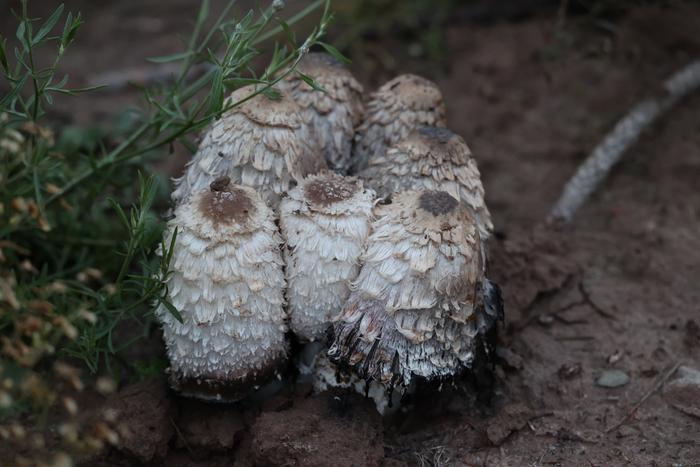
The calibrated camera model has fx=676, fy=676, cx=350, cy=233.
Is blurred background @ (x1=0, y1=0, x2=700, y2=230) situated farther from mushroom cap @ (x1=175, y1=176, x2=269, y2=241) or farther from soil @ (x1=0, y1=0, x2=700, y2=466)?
mushroom cap @ (x1=175, y1=176, x2=269, y2=241)

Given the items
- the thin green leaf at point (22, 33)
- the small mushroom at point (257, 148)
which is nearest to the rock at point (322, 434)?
the small mushroom at point (257, 148)

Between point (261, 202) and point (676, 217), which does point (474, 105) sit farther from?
point (261, 202)

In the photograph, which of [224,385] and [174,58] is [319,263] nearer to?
[224,385]

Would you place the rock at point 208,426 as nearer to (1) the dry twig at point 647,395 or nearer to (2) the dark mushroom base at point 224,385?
(2) the dark mushroom base at point 224,385

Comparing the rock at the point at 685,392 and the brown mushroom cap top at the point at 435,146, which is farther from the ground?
the brown mushroom cap top at the point at 435,146

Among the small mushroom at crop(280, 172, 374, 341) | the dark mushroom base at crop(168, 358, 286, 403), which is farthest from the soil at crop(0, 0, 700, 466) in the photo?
the small mushroom at crop(280, 172, 374, 341)

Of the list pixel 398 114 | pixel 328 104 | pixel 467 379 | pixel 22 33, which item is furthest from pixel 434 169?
pixel 22 33

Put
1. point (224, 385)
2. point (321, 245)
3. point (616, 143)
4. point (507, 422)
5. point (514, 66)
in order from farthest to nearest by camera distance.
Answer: point (514, 66)
point (616, 143)
point (507, 422)
point (224, 385)
point (321, 245)
